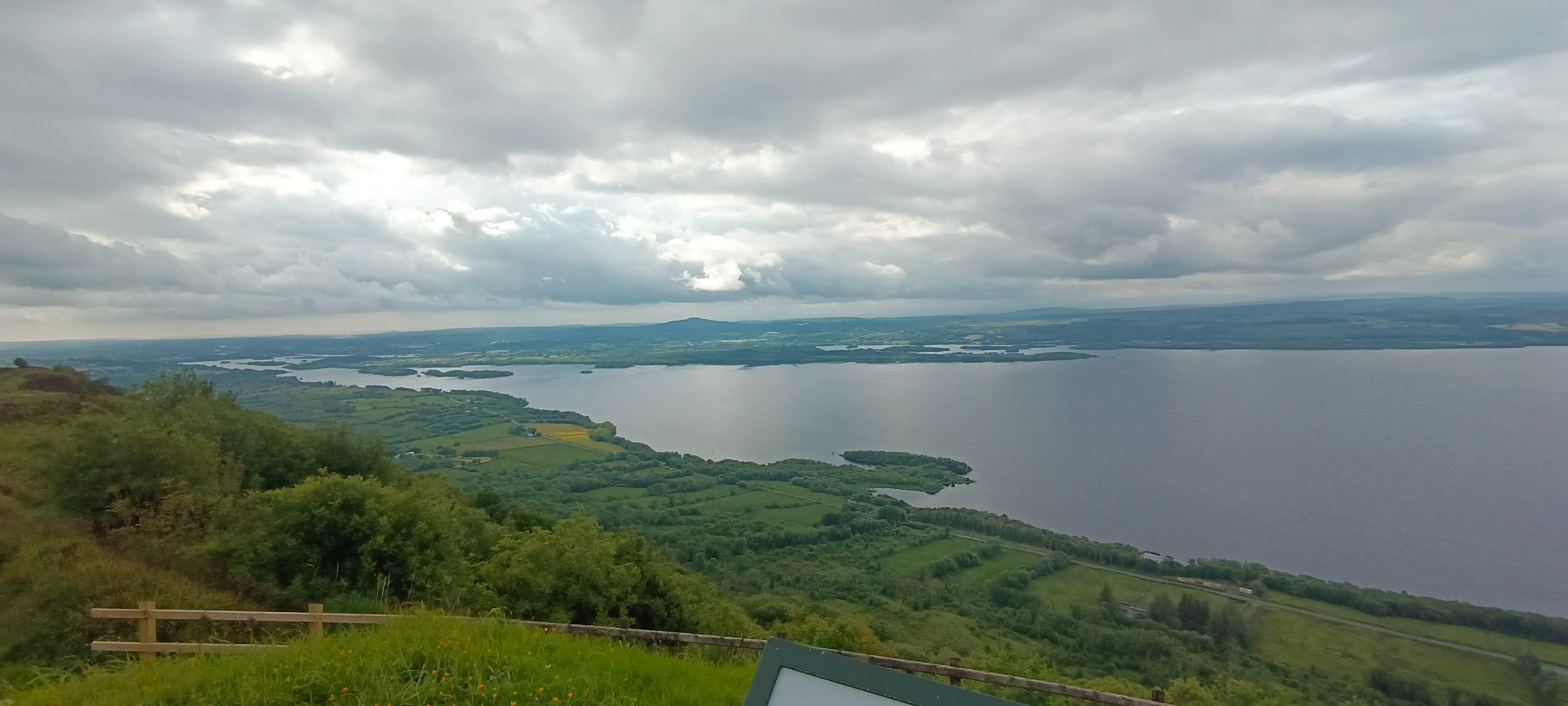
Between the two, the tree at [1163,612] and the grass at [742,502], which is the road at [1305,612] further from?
the grass at [742,502]

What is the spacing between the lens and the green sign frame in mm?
2525

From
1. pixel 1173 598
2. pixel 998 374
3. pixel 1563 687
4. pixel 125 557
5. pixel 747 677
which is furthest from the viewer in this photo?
pixel 998 374

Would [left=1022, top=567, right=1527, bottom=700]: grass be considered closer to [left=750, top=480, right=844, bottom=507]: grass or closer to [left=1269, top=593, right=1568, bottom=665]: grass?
[left=1269, top=593, right=1568, bottom=665]: grass

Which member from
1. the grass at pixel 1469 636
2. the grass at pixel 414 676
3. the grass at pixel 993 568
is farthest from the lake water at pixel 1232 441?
the grass at pixel 414 676

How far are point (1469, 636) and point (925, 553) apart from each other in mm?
23386

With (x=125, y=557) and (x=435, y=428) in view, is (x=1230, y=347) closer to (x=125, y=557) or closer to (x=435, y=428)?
(x=435, y=428)

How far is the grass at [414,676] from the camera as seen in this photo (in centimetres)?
496

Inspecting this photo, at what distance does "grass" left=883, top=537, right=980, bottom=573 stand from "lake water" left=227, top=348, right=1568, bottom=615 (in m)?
9.12

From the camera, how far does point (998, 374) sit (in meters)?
127

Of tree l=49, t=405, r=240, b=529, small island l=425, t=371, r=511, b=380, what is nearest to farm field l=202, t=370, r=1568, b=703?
tree l=49, t=405, r=240, b=529

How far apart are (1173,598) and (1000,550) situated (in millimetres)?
8979

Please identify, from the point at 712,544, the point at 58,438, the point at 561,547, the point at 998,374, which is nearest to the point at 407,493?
the point at 561,547

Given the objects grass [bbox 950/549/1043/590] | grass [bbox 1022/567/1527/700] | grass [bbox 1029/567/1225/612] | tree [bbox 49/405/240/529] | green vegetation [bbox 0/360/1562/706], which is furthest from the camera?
grass [bbox 950/549/1043/590]

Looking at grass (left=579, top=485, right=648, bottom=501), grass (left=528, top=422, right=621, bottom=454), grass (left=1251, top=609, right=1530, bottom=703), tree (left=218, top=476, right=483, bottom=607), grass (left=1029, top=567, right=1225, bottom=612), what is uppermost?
tree (left=218, top=476, right=483, bottom=607)
